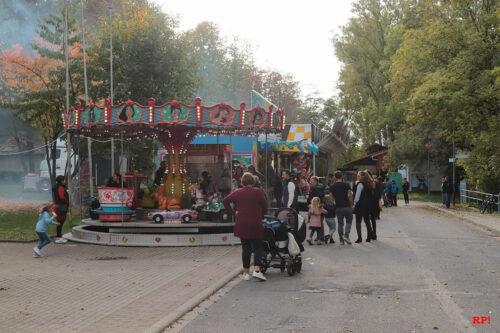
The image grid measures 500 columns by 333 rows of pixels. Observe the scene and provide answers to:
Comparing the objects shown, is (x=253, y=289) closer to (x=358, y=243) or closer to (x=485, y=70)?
(x=358, y=243)

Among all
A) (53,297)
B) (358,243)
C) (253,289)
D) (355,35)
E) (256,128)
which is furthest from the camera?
(355,35)

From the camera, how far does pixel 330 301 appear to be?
7754 millimetres

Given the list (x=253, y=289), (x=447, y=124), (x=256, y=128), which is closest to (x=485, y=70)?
(x=447, y=124)

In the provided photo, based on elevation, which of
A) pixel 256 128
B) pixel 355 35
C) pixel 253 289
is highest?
pixel 355 35

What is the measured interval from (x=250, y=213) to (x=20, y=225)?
14.0 meters

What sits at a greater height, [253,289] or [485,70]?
[485,70]

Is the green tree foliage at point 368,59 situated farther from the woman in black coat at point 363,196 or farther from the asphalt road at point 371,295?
the asphalt road at point 371,295

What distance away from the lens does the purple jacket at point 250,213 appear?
930 cm

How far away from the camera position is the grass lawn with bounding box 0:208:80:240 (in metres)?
17.2

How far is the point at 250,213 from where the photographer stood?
30.7 feet

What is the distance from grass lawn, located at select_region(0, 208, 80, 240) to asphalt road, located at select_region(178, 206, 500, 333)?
8.94 meters

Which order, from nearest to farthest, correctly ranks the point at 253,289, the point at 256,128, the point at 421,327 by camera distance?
the point at 421,327 < the point at 253,289 < the point at 256,128

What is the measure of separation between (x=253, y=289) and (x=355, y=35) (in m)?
45.7

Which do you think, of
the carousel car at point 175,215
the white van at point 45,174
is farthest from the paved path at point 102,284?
the white van at point 45,174
